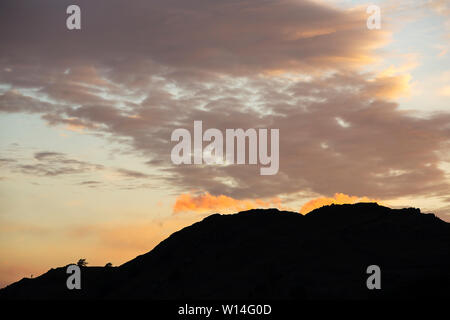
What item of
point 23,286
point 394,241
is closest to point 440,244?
point 394,241

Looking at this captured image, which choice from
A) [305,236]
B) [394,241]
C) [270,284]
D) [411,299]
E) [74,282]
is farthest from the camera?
[74,282]

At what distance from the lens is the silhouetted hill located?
439 ft

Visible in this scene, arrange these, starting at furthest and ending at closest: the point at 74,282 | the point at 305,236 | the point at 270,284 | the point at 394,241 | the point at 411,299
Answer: the point at 74,282
the point at 305,236
the point at 394,241
the point at 270,284
the point at 411,299

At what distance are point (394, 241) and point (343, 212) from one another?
25835 millimetres

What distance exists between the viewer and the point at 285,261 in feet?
492

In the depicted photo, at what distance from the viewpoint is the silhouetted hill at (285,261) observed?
5271 inches

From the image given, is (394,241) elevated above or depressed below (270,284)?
above

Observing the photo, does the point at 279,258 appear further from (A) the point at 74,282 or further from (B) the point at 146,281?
(A) the point at 74,282

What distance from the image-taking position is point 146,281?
542 ft

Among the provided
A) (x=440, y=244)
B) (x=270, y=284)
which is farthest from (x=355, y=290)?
(x=440, y=244)

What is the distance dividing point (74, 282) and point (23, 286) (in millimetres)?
18552
